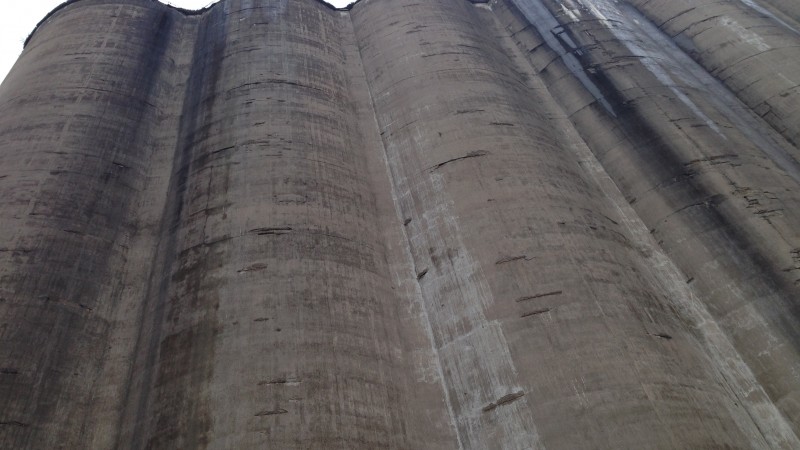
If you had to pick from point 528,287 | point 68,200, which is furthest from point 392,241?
point 68,200

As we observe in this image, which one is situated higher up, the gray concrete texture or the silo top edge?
the silo top edge

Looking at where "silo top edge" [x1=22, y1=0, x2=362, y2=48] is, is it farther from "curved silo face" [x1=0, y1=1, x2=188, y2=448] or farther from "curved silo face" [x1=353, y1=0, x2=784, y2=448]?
"curved silo face" [x1=353, y1=0, x2=784, y2=448]

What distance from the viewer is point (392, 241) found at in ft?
34.3

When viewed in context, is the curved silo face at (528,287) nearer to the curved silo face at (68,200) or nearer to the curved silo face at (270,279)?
Result: the curved silo face at (270,279)

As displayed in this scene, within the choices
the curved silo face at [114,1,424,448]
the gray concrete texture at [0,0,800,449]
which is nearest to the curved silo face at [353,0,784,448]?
the gray concrete texture at [0,0,800,449]

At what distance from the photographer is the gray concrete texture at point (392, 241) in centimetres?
756

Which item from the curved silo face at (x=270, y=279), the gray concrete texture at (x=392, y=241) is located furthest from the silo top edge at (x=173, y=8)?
the curved silo face at (x=270, y=279)

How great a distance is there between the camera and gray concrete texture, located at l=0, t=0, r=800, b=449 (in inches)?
298

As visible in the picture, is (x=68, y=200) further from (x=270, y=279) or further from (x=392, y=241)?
(x=392, y=241)

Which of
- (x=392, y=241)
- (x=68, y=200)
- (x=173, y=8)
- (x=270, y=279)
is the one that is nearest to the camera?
(x=270, y=279)

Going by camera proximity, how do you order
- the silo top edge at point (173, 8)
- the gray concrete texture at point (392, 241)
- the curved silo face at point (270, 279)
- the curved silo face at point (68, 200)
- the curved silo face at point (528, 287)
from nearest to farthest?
the curved silo face at point (270, 279) < the curved silo face at point (528, 287) < the gray concrete texture at point (392, 241) < the curved silo face at point (68, 200) < the silo top edge at point (173, 8)

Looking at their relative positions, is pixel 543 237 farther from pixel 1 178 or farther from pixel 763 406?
pixel 1 178

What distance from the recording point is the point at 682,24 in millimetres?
16719

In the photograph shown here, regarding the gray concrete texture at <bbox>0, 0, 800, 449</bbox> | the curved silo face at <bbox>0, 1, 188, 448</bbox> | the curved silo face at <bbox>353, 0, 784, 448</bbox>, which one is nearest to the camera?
the curved silo face at <bbox>353, 0, 784, 448</bbox>
